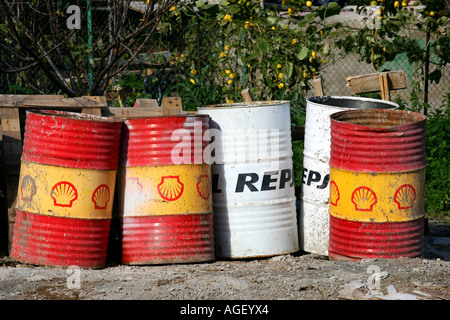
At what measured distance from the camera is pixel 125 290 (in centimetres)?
365

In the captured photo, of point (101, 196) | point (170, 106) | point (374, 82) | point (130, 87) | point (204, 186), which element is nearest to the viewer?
point (101, 196)

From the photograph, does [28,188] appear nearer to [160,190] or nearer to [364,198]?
[160,190]

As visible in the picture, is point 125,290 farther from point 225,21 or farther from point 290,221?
point 225,21

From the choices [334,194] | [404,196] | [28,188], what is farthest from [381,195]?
[28,188]

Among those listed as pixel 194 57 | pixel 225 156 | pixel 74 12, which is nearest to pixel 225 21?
pixel 194 57

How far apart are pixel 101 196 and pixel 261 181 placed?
4.00ft

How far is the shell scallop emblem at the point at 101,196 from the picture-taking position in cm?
438

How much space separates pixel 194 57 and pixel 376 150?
395cm

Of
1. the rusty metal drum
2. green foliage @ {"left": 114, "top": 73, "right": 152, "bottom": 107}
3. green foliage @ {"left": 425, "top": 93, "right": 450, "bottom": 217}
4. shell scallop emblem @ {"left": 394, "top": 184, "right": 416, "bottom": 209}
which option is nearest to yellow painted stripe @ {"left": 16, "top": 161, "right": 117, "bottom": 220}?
the rusty metal drum

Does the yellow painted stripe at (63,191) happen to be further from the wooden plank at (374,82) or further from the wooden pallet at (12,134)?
the wooden plank at (374,82)

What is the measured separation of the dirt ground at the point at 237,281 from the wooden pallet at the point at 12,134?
44cm

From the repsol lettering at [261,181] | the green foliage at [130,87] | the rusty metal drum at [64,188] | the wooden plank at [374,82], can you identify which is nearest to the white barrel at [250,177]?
the repsol lettering at [261,181]

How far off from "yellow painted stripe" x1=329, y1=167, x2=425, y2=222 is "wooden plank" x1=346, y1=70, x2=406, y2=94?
147cm

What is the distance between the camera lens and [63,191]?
4301 millimetres
